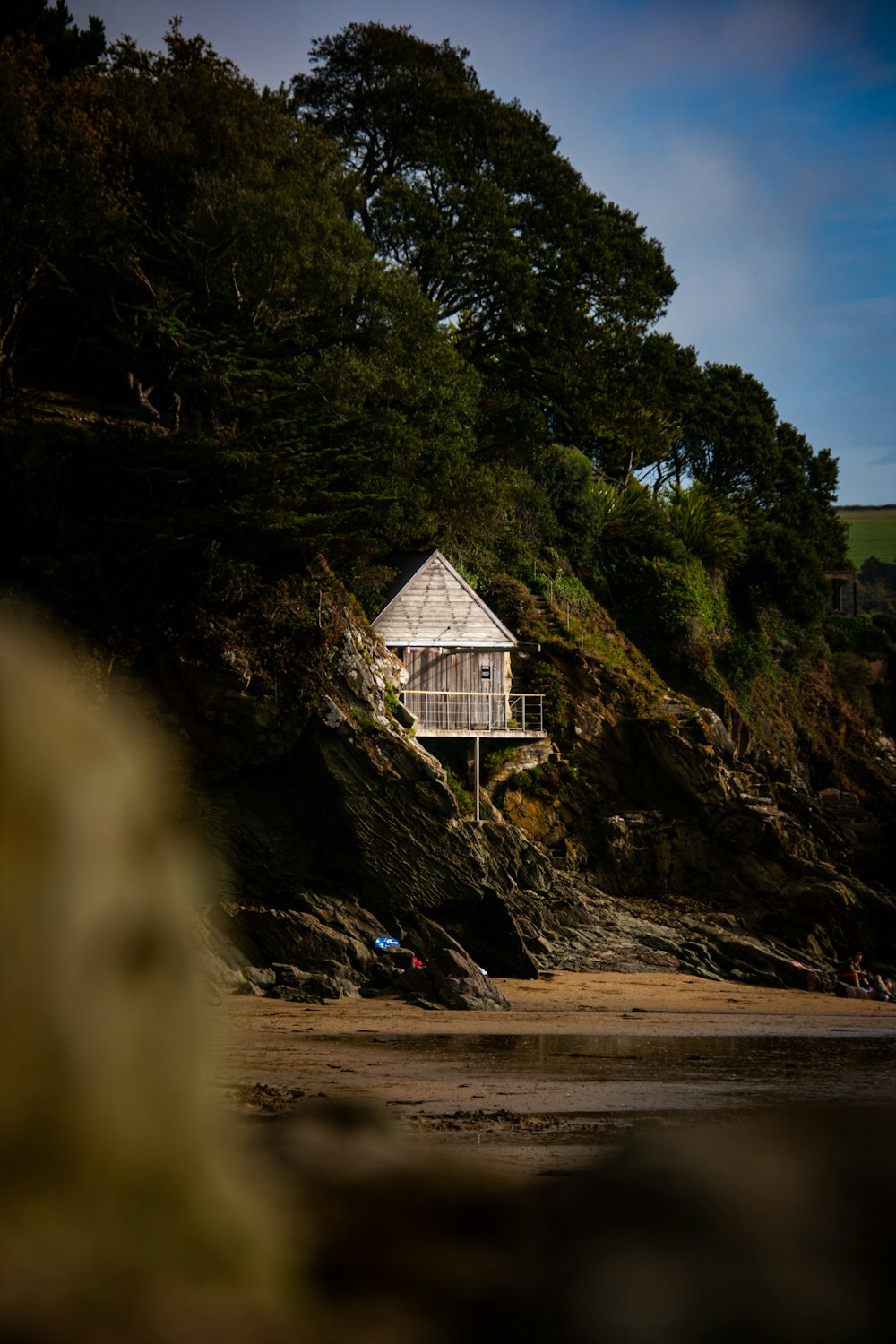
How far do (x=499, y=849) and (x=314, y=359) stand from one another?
490 inches

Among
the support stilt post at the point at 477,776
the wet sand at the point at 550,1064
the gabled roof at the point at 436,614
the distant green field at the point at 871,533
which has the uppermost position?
the distant green field at the point at 871,533

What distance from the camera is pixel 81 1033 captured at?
106cm

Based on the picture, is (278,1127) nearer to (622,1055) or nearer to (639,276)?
(622,1055)

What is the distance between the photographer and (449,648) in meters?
32.3

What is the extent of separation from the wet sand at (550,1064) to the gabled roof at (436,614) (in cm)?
1279

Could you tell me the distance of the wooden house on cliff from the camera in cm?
3172

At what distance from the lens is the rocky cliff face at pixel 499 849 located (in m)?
20.7

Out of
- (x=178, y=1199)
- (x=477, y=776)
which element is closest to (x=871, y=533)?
(x=477, y=776)

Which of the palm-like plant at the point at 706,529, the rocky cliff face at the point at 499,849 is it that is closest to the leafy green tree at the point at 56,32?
the rocky cliff face at the point at 499,849

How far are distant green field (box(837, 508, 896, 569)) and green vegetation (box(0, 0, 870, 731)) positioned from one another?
77132 mm

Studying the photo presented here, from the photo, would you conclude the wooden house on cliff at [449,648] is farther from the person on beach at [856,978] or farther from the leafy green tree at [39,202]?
the leafy green tree at [39,202]

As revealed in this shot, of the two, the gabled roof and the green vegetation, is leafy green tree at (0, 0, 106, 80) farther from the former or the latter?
the gabled roof

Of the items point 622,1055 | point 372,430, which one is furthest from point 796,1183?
point 372,430

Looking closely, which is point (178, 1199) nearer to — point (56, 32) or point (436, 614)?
point (436, 614)
